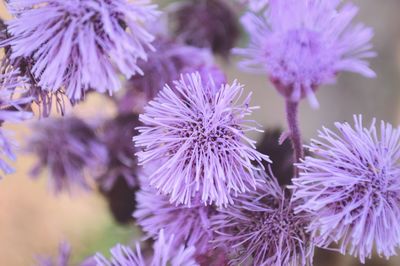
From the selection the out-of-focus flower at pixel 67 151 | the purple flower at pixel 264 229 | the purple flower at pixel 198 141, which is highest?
the purple flower at pixel 198 141

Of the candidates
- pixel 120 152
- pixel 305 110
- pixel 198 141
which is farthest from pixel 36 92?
pixel 305 110

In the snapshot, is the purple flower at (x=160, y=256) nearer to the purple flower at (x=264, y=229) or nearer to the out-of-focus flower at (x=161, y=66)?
the purple flower at (x=264, y=229)

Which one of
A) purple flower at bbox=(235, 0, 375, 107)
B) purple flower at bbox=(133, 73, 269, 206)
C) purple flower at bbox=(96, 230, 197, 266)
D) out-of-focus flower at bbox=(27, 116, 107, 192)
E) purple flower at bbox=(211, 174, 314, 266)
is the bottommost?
out-of-focus flower at bbox=(27, 116, 107, 192)

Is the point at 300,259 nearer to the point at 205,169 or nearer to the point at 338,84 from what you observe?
the point at 205,169

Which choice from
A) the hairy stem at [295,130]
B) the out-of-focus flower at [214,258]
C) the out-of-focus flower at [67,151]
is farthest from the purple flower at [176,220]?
the out-of-focus flower at [67,151]

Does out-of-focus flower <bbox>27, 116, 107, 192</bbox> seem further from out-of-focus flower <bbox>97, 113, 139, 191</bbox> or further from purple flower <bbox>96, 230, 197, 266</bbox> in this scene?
purple flower <bbox>96, 230, 197, 266</bbox>

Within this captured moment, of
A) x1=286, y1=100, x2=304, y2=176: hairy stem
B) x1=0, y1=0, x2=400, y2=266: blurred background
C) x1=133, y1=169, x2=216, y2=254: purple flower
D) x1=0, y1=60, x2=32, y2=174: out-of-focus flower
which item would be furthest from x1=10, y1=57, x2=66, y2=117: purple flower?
x1=0, y1=0, x2=400, y2=266: blurred background

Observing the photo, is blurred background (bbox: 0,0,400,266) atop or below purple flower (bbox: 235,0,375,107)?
below
